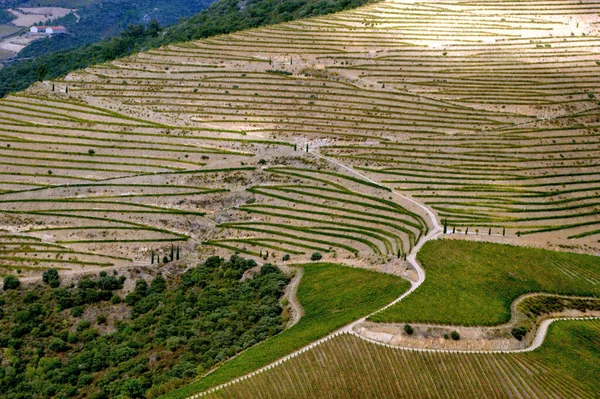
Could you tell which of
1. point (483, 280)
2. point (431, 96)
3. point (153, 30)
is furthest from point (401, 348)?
point (153, 30)

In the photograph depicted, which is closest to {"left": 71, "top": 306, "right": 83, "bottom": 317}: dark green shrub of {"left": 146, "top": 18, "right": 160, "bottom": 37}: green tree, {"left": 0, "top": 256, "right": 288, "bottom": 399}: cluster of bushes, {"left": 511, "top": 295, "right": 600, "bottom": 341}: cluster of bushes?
{"left": 0, "top": 256, "right": 288, "bottom": 399}: cluster of bushes

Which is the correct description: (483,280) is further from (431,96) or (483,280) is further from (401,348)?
(431,96)

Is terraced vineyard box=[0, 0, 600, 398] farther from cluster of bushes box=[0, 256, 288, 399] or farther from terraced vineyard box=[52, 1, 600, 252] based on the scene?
cluster of bushes box=[0, 256, 288, 399]

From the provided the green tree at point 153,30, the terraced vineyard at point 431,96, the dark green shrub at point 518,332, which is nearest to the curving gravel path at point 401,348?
the dark green shrub at point 518,332

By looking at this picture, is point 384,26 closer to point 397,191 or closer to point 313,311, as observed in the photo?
point 397,191

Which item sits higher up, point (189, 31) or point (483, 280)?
point (189, 31)

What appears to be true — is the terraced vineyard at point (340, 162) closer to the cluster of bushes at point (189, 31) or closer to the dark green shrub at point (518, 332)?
the dark green shrub at point (518, 332)

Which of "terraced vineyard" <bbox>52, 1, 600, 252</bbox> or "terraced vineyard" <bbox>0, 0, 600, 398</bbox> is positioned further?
"terraced vineyard" <bbox>52, 1, 600, 252</bbox>
